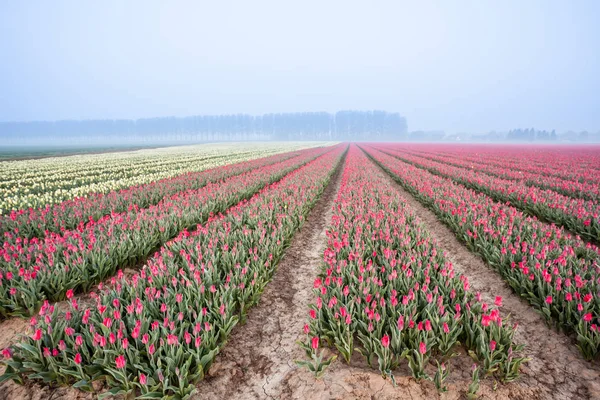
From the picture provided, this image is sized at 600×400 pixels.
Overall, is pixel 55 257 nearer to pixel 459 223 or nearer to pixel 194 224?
pixel 194 224

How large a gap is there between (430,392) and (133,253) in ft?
17.1

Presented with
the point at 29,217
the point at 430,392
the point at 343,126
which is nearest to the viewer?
the point at 430,392

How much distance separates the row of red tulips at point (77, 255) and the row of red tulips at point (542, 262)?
626 centimetres

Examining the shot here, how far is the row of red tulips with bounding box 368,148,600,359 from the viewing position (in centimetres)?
326

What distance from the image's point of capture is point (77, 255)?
4.37m

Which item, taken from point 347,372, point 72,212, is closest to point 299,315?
point 347,372

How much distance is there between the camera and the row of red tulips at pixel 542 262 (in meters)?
3.26

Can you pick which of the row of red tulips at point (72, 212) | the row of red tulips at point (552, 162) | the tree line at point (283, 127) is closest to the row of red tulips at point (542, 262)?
the row of red tulips at point (72, 212)

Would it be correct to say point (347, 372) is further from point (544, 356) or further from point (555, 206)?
point (555, 206)

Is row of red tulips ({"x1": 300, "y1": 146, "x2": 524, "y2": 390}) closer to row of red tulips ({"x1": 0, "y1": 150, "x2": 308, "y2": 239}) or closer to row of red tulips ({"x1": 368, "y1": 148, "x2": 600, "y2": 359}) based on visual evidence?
row of red tulips ({"x1": 368, "y1": 148, "x2": 600, "y2": 359})

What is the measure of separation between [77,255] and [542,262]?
686cm

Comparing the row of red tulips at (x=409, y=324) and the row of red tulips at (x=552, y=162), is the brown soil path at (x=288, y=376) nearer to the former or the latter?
the row of red tulips at (x=409, y=324)

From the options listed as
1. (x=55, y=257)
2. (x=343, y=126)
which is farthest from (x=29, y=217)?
(x=343, y=126)

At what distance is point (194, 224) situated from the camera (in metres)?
7.29
